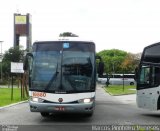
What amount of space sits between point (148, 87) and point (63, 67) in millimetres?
4404

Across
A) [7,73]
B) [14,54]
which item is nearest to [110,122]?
[7,73]

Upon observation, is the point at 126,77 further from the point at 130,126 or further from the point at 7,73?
the point at 130,126

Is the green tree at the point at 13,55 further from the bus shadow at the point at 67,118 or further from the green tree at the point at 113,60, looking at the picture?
the bus shadow at the point at 67,118

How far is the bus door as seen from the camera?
762 inches

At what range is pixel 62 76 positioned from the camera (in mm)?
17344

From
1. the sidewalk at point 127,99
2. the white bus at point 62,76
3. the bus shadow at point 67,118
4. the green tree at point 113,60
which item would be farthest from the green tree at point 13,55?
the white bus at point 62,76

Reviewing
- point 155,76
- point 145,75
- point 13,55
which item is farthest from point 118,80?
point 155,76

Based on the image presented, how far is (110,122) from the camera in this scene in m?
17.4

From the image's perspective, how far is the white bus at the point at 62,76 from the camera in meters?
17.0

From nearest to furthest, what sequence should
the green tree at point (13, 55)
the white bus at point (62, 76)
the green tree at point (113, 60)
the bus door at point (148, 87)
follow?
the white bus at point (62, 76), the bus door at point (148, 87), the green tree at point (13, 55), the green tree at point (113, 60)

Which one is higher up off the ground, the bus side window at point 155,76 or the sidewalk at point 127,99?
the bus side window at point 155,76

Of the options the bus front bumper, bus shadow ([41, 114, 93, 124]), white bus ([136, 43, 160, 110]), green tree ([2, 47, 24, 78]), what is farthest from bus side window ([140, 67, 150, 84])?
green tree ([2, 47, 24, 78])

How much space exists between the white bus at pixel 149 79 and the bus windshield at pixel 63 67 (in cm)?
299

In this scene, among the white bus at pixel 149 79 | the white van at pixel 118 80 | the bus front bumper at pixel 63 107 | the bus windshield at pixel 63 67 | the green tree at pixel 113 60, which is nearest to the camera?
the bus front bumper at pixel 63 107
